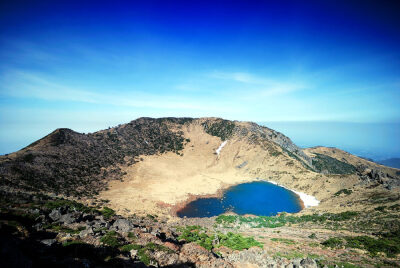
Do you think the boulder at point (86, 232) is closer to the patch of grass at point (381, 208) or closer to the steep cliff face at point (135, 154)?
the steep cliff face at point (135, 154)

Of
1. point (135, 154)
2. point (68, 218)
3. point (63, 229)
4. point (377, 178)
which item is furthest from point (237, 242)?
point (135, 154)

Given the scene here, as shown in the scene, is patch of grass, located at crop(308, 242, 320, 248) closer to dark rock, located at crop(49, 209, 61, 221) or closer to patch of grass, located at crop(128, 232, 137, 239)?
patch of grass, located at crop(128, 232, 137, 239)

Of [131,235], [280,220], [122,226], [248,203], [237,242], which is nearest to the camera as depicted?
[131,235]

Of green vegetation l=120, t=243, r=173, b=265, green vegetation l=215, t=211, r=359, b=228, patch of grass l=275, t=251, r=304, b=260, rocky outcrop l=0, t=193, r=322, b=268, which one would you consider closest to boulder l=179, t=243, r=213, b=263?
rocky outcrop l=0, t=193, r=322, b=268

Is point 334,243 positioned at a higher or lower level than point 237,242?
higher

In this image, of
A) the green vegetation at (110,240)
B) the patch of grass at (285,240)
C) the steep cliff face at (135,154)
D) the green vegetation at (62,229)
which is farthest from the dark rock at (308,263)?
the steep cliff face at (135,154)

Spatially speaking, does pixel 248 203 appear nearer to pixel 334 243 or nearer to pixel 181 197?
pixel 181 197
